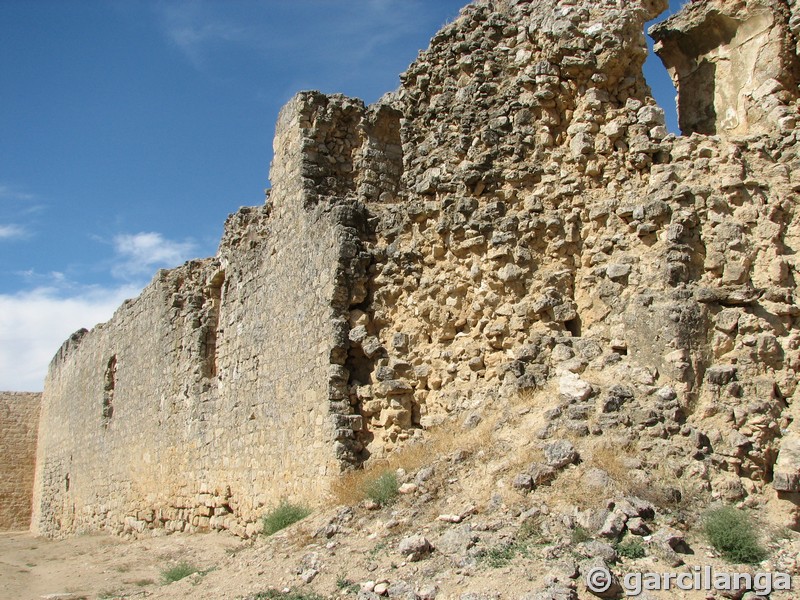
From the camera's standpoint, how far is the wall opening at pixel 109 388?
1538 cm

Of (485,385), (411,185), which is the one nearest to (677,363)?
(485,385)

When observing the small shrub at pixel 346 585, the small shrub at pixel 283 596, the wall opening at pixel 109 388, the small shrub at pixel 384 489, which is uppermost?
the wall opening at pixel 109 388

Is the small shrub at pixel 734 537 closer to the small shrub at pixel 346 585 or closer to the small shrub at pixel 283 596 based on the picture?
the small shrub at pixel 346 585

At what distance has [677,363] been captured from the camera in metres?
5.38

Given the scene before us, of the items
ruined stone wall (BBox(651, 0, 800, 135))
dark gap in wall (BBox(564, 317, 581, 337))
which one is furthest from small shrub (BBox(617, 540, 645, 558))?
ruined stone wall (BBox(651, 0, 800, 135))

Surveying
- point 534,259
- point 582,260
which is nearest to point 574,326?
point 582,260

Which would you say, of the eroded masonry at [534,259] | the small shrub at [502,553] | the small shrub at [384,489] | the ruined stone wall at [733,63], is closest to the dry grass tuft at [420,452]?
the small shrub at [384,489]

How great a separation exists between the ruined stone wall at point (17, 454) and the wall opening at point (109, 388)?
9.06 metres

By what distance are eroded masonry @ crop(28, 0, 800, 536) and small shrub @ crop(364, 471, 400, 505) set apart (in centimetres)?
95

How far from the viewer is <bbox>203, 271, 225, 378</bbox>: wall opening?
11.2 metres

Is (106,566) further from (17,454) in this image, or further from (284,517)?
(17,454)

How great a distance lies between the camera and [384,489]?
5.92 m

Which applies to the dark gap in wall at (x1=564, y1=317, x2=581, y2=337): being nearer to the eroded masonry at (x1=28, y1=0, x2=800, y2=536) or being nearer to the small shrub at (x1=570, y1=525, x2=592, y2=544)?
the eroded masonry at (x1=28, y1=0, x2=800, y2=536)

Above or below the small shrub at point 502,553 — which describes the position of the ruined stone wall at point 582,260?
above
